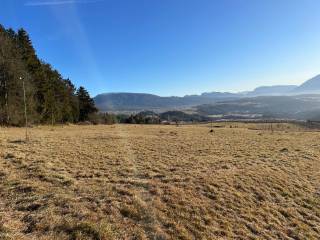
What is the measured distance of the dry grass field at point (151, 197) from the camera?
27.9 feet

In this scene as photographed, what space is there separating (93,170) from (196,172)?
5.69 metres

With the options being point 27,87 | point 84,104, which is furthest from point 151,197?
point 84,104

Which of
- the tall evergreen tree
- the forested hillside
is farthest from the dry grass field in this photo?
the tall evergreen tree

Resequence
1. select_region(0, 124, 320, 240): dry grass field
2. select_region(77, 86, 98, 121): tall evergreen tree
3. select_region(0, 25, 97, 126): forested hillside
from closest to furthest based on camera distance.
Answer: select_region(0, 124, 320, 240): dry grass field → select_region(0, 25, 97, 126): forested hillside → select_region(77, 86, 98, 121): tall evergreen tree

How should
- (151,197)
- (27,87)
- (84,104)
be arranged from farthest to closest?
(84,104) < (27,87) < (151,197)

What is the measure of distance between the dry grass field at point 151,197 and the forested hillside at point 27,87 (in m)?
15.2

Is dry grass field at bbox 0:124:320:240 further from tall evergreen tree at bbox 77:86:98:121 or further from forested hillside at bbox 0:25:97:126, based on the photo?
tall evergreen tree at bbox 77:86:98:121

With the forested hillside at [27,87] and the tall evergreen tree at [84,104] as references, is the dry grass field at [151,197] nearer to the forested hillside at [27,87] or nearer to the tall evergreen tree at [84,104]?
the forested hillside at [27,87]

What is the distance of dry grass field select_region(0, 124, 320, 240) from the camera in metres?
8.52

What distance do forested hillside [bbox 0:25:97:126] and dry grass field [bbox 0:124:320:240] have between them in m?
15.2

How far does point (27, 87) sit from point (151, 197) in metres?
33.7

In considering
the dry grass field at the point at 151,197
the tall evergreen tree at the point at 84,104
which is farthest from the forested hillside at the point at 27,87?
the dry grass field at the point at 151,197

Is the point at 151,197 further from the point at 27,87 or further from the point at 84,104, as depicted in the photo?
the point at 84,104

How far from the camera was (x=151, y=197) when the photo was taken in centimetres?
1091
